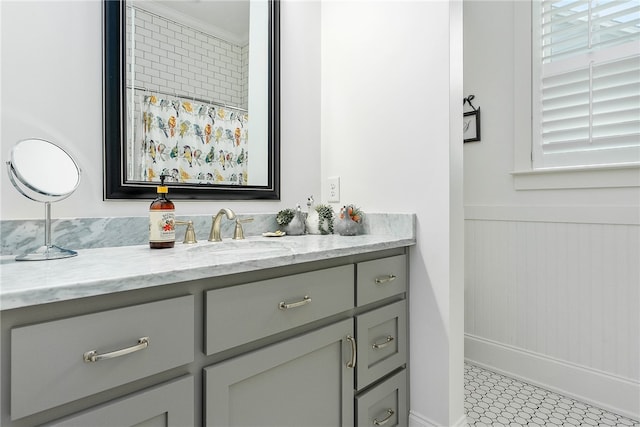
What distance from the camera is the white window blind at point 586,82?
1751 millimetres

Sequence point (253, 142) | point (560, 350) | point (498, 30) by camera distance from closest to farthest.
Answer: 1. point (253, 142)
2. point (560, 350)
3. point (498, 30)

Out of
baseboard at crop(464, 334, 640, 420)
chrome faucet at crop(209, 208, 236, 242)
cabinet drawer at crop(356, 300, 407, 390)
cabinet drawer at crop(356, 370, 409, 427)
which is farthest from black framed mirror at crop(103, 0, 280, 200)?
baseboard at crop(464, 334, 640, 420)

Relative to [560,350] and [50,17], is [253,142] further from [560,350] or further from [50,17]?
[560,350]

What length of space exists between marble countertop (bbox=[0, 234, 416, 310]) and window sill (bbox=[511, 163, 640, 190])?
48.4 inches

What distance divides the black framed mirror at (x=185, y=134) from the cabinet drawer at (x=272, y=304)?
630mm

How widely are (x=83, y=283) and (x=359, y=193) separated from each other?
1275mm

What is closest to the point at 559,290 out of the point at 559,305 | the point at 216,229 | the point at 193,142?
the point at 559,305

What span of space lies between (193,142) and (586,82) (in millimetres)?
1942

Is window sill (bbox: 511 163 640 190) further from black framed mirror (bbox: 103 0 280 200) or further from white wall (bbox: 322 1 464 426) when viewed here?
black framed mirror (bbox: 103 0 280 200)

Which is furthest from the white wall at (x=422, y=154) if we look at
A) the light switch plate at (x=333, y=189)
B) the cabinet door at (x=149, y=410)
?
the cabinet door at (x=149, y=410)

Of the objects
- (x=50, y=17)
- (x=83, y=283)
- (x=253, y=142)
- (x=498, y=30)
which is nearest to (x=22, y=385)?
(x=83, y=283)

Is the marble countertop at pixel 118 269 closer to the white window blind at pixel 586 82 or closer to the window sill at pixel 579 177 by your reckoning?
the window sill at pixel 579 177

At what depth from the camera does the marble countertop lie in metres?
0.64

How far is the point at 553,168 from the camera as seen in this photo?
6.38 feet
